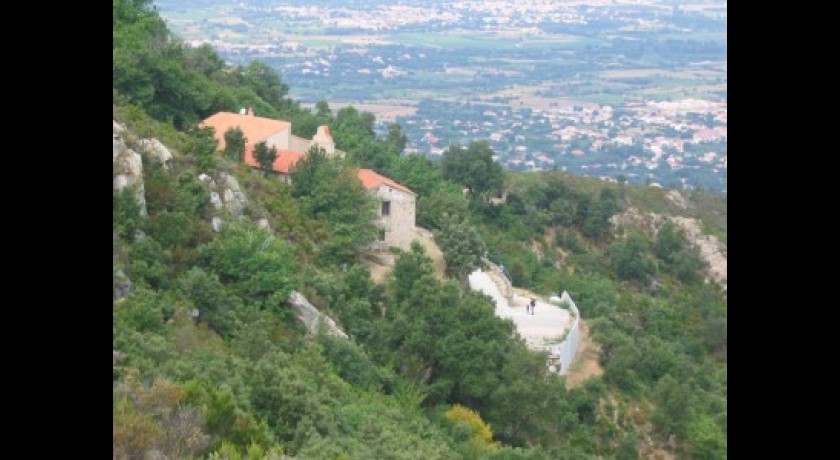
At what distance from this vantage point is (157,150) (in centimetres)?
1819

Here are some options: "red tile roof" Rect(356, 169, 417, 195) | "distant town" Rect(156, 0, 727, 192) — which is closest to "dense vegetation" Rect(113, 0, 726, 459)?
"red tile roof" Rect(356, 169, 417, 195)

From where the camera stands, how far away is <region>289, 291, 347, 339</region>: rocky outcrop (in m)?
17.5

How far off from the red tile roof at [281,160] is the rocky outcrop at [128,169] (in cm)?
733

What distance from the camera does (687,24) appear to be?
108062mm

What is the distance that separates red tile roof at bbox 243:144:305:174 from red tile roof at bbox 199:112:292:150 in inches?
15.7

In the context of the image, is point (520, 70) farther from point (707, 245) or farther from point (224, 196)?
point (224, 196)

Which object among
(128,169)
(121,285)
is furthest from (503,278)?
(121,285)

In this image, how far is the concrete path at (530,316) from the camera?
2242cm

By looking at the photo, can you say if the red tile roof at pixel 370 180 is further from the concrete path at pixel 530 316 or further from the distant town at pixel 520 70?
the distant town at pixel 520 70
